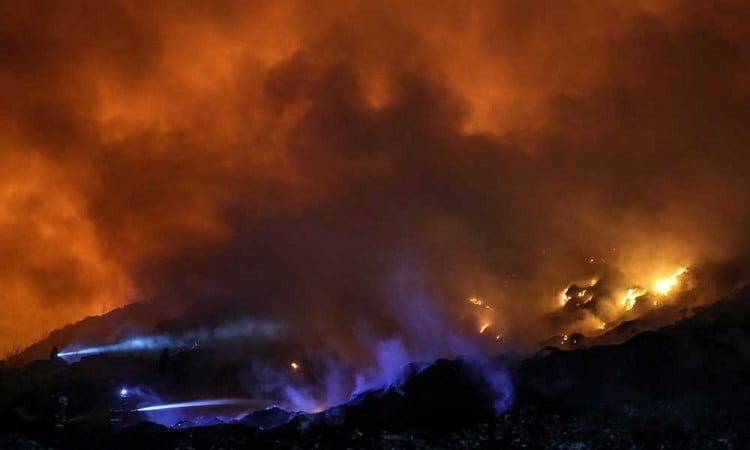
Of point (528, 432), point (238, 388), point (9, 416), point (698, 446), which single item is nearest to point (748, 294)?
point (698, 446)

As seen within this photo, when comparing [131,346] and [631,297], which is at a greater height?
[131,346]

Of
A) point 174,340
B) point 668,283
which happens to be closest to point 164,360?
point 174,340

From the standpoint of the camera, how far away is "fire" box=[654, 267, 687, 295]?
145ft

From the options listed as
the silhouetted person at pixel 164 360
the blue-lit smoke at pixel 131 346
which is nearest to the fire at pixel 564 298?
the silhouetted person at pixel 164 360

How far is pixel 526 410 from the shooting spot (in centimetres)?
3278

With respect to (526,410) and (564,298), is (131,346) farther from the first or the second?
(526,410)

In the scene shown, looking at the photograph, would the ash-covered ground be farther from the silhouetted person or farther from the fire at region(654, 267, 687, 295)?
the silhouetted person

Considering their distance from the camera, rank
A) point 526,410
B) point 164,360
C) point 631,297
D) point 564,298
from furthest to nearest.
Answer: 1. point 164,360
2. point 564,298
3. point 631,297
4. point 526,410

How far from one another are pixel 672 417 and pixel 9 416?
111 ft

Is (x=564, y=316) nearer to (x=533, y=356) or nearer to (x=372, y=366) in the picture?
(x=533, y=356)

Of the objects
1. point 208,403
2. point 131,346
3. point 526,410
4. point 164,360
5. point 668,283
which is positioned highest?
point 131,346

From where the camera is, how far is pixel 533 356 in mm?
38094

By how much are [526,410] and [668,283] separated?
18.0 metres

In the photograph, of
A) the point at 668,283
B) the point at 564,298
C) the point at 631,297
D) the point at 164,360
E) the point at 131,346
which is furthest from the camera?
the point at 131,346
